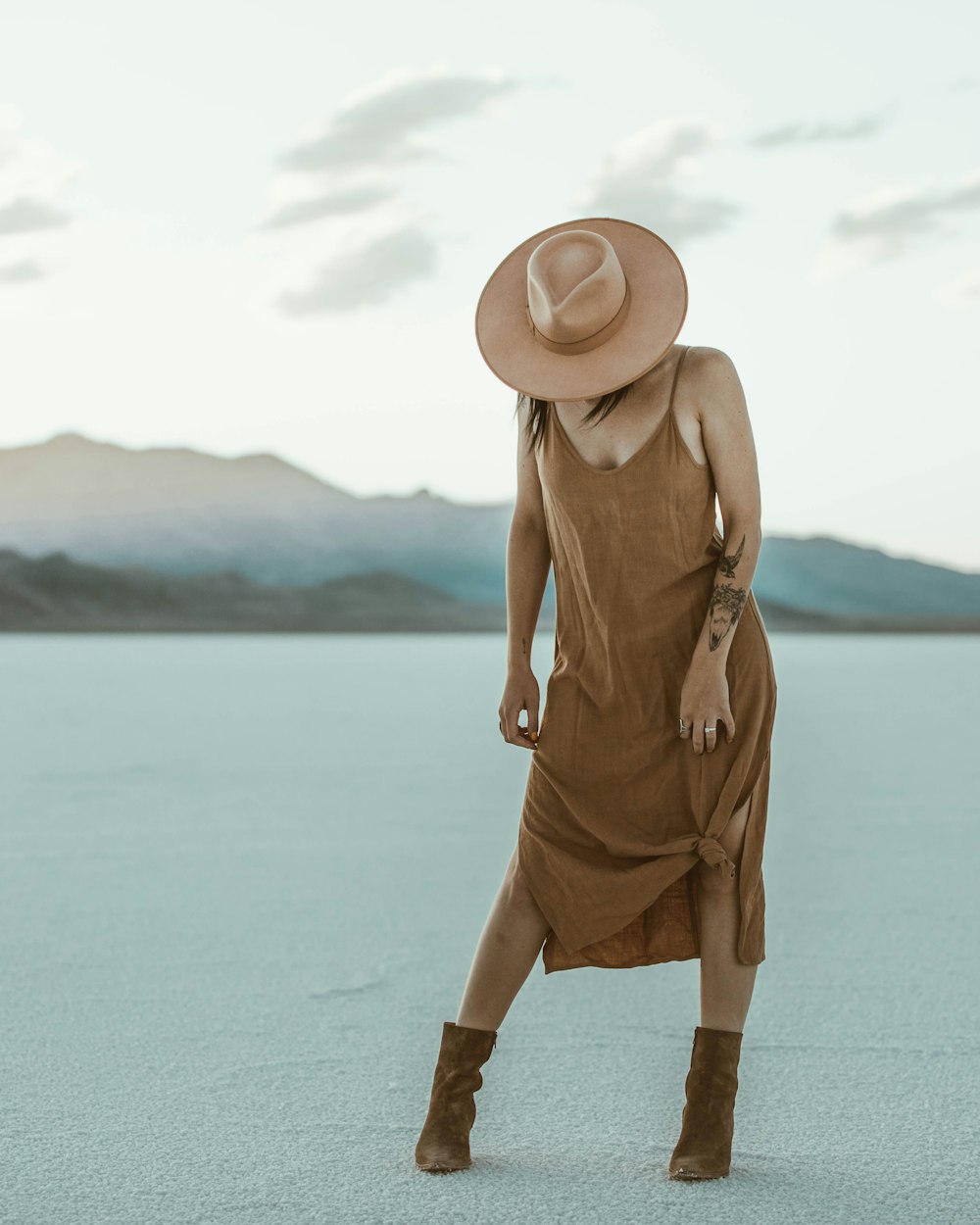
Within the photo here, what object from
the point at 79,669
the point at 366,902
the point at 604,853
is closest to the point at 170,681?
the point at 79,669

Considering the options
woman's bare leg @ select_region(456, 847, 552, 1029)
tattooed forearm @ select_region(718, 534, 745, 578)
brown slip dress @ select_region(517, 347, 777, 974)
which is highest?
tattooed forearm @ select_region(718, 534, 745, 578)

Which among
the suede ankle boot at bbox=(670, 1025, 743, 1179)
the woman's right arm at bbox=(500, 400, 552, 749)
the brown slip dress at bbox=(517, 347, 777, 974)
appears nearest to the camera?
the suede ankle boot at bbox=(670, 1025, 743, 1179)

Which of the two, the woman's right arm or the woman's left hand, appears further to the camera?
the woman's right arm

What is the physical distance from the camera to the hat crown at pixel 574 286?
271cm

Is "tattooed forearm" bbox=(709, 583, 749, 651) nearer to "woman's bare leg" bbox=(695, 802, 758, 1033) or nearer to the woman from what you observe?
the woman

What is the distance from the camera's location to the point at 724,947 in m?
2.84

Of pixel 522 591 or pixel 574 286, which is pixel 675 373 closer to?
pixel 574 286

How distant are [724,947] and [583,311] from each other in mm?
1191

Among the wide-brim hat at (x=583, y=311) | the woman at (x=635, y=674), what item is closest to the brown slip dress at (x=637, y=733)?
the woman at (x=635, y=674)

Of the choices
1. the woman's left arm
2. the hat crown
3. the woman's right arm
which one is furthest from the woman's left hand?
the hat crown

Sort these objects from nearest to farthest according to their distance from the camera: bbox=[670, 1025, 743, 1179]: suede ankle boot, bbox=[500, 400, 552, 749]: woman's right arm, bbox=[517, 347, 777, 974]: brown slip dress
A: bbox=[670, 1025, 743, 1179]: suede ankle boot
bbox=[517, 347, 777, 974]: brown slip dress
bbox=[500, 400, 552, 749]: woman's right arm

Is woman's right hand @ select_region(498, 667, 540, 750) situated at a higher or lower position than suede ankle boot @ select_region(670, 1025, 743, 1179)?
higher

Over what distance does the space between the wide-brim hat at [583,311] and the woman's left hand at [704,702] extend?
536mm

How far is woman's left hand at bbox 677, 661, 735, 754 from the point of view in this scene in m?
2.76
